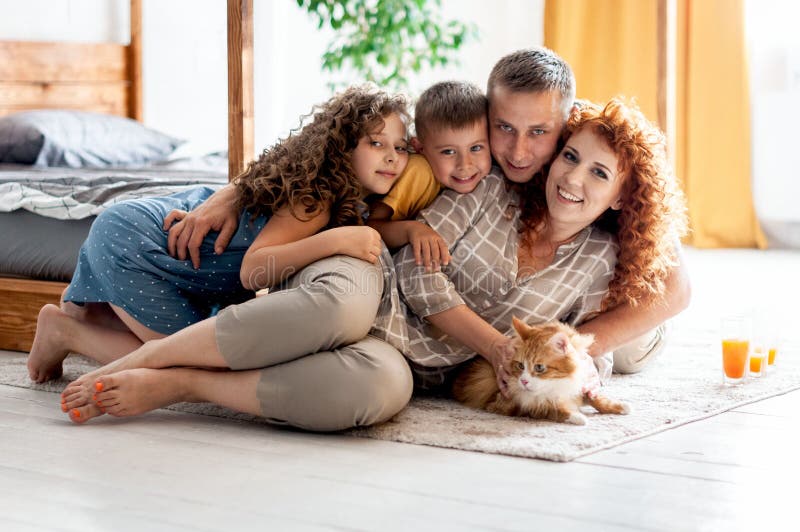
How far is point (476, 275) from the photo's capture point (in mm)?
1915

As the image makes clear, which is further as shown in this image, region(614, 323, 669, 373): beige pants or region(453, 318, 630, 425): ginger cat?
region(614, 323, 669, 373): beige pants

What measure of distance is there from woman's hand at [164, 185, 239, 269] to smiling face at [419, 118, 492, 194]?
41 centimetres

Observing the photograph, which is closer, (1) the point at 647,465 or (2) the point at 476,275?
(1) the point at 647,465

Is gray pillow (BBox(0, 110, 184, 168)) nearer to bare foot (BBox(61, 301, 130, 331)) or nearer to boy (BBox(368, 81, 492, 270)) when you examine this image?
bare foot (BBox(61, 301, 130, 331))

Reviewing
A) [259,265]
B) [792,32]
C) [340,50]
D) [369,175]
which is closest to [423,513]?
[259,265]

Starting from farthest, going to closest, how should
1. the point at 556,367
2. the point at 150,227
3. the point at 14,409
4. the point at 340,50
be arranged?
1. the point at 340,50
2. the point at 150,227
3. the point at 14,409
4. the point at 556,367

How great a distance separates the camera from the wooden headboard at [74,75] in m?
3.69

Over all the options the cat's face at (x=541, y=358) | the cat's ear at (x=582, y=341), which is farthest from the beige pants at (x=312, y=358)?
the cat's ear at (x=582, y=341)

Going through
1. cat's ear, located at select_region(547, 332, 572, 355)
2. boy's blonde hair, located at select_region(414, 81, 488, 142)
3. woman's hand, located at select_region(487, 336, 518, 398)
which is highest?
→ boy's blonde hair, located at select_region(414, 81, 488, 142)

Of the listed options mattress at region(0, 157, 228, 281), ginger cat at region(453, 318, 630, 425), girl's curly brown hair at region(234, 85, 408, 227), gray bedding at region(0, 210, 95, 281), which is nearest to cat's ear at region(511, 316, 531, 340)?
ginger cat at region(453, 318, 630, 425)

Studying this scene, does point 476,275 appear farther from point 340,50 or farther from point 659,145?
point 340,50

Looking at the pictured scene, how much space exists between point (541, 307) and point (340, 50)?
107 inches

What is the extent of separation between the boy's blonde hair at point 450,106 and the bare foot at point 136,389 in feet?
2.20

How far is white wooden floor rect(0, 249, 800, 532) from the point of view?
4.23 ft
